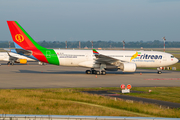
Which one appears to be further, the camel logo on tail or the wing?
the camel logo on tail

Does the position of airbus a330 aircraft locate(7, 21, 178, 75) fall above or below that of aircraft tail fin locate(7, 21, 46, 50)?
below

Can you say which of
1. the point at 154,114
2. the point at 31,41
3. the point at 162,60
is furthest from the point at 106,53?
the point at 154,114

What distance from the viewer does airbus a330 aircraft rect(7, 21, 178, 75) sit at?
42.1m

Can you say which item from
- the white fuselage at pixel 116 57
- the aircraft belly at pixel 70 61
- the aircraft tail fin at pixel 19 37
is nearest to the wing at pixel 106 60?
the white fuselage at pixel 116 57

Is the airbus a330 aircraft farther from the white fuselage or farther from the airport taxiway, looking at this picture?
the airport taxiway

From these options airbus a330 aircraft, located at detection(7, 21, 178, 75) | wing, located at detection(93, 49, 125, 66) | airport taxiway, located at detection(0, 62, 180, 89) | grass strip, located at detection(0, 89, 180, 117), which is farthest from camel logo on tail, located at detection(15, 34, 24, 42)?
grass strip, located at detection(0, 89, 180, 117)

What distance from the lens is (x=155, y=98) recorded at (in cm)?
2325

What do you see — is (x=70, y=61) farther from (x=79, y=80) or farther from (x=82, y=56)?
(x=79, y=80)

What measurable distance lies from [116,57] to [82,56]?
5940 mm

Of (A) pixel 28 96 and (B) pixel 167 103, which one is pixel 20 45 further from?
(B) pixel 167 103

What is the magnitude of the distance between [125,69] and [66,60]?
9.93 meters

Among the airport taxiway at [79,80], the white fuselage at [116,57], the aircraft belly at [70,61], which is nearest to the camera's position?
the airport taxiway at [79,80]

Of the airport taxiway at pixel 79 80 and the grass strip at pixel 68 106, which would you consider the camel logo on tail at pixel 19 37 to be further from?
the grass strip at pixel 68 106

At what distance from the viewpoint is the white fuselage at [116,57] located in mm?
43156
